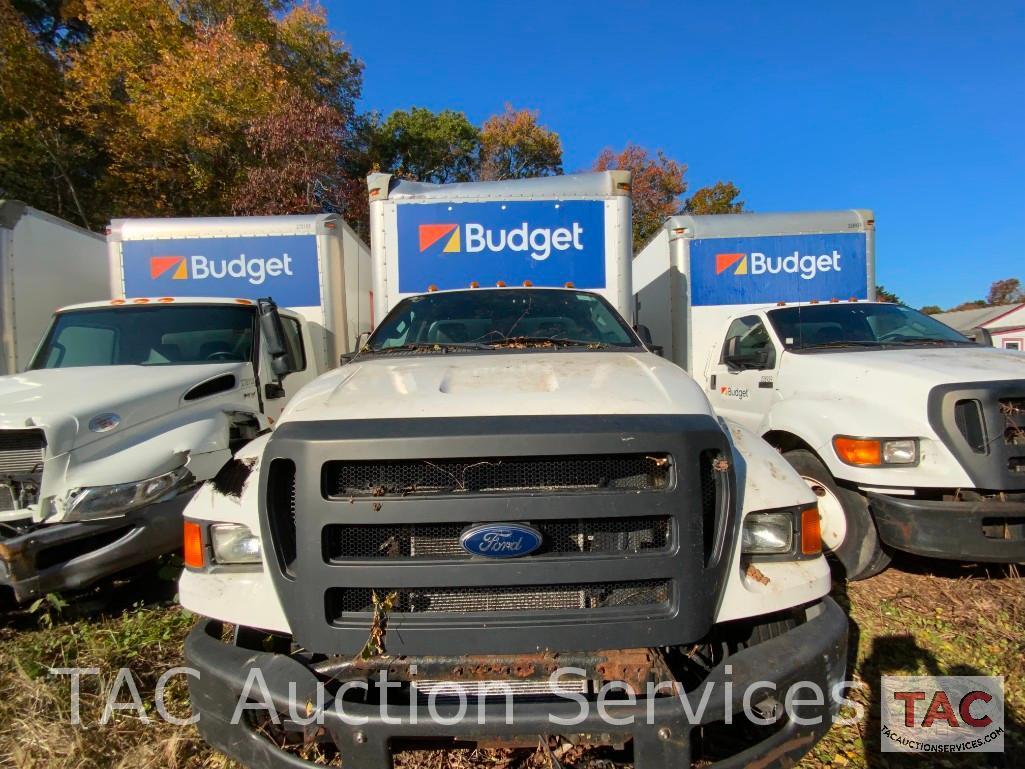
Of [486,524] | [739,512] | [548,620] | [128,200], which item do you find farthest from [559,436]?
[128,200]

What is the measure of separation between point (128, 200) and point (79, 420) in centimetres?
1398

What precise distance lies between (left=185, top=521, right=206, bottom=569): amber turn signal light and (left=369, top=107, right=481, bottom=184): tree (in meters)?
20.4

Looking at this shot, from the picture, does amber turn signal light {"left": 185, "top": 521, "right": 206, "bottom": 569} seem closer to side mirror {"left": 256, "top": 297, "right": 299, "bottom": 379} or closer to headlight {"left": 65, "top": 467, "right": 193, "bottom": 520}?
headlight {"left": 65, "top": 467, "right": 193, "bottom": 520}

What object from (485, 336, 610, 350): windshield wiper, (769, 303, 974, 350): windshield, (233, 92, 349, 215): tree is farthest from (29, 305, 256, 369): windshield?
(233, 92, 349, 215): tree

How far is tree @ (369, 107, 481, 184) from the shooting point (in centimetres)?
2120

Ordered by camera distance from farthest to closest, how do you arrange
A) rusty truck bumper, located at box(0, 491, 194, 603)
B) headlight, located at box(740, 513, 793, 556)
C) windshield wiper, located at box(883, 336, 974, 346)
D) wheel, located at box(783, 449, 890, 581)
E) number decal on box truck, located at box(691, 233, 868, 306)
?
1. number decal on box truck, located at box(691, 233, 868, 306)
2. windshield wiper, located at box(883, 336, 974, 346)
3. wheel, located at box(783, 449, 890, 581)
4. rusty truck bumper, located at box(0, 491, 194, 603)
5. headlight, located at box(740, 513, 793, 556)

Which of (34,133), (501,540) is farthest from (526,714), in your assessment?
(34,133)

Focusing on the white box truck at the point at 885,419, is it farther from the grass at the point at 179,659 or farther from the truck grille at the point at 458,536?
the truck grille at the point at 458,536

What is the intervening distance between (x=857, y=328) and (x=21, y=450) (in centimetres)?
616

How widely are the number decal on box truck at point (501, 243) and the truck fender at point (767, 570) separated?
157 inches

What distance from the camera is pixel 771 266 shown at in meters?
7.10

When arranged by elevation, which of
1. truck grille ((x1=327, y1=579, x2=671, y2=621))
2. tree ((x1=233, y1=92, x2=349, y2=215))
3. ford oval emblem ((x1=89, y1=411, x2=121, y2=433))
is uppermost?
tree ((x1=233, y1=92, x2=349, y2=215))

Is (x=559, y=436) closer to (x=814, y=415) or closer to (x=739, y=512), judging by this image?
(x=739, y=512)

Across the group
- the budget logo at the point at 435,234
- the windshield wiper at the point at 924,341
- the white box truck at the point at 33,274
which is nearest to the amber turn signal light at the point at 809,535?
the windshield wiper at the point at 924,341
